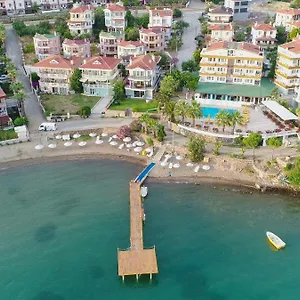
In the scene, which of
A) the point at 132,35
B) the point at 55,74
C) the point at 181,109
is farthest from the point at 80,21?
the point at 181,109

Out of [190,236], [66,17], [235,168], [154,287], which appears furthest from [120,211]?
[66,17]

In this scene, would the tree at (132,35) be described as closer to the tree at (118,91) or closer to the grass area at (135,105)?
the tree at (118,91)

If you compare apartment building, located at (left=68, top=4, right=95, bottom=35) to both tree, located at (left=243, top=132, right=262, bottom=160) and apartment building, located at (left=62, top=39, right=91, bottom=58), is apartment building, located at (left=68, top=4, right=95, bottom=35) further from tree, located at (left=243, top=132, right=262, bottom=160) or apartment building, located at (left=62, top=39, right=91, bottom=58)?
tree, located at (left=243, top=132, right=262, bottom=160)

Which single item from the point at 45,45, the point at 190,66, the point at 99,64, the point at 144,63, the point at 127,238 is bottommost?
the point at 127,238

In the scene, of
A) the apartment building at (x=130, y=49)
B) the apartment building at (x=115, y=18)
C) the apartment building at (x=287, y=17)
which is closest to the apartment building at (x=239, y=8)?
the apartment building at (x=287, y=17)

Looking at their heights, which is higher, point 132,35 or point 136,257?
point 132,35

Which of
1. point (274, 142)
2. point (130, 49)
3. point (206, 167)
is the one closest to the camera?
point (206, 167)

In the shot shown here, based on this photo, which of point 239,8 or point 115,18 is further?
point 239,8

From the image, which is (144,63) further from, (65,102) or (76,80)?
(65,102)
